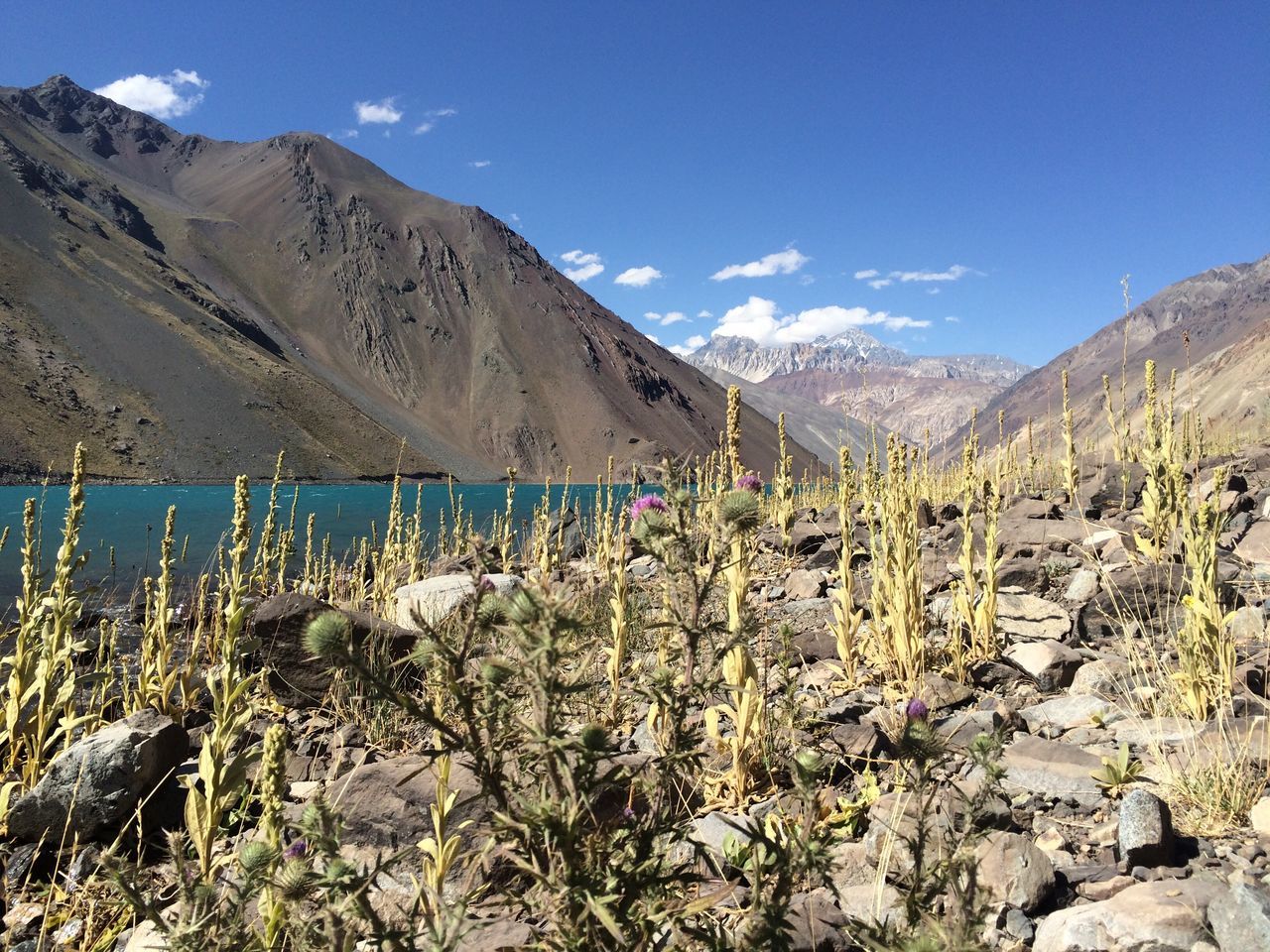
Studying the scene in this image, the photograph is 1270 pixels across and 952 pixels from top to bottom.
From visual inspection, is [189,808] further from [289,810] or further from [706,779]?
[706,779]

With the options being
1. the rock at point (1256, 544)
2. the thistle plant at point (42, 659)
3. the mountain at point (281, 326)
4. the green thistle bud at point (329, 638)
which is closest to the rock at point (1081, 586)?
the rock at point (1256, 544)

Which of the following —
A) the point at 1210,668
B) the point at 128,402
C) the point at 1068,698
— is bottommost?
the point at 1068,698

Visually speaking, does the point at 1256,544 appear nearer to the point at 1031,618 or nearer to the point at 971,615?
the point at 1031,618

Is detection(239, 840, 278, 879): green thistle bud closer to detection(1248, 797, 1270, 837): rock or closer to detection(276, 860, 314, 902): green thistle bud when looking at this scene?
detection(276, 860, 314, 902): green thistle bud

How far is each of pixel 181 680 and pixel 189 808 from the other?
6.76 feet

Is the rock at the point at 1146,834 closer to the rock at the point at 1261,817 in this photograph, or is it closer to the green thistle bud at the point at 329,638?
the rock at the point at 1261,817

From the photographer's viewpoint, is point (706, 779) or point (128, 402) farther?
point (128, 402)

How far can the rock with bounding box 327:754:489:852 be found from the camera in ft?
8.46

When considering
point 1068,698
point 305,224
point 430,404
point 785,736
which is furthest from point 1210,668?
point 305,224

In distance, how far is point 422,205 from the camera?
126 meters

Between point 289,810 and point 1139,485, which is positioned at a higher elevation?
point 1139,485

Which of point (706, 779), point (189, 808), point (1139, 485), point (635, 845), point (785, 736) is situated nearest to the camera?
point (635, 845)

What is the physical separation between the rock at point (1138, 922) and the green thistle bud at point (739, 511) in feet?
4.23

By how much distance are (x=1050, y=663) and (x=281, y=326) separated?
360 feet
